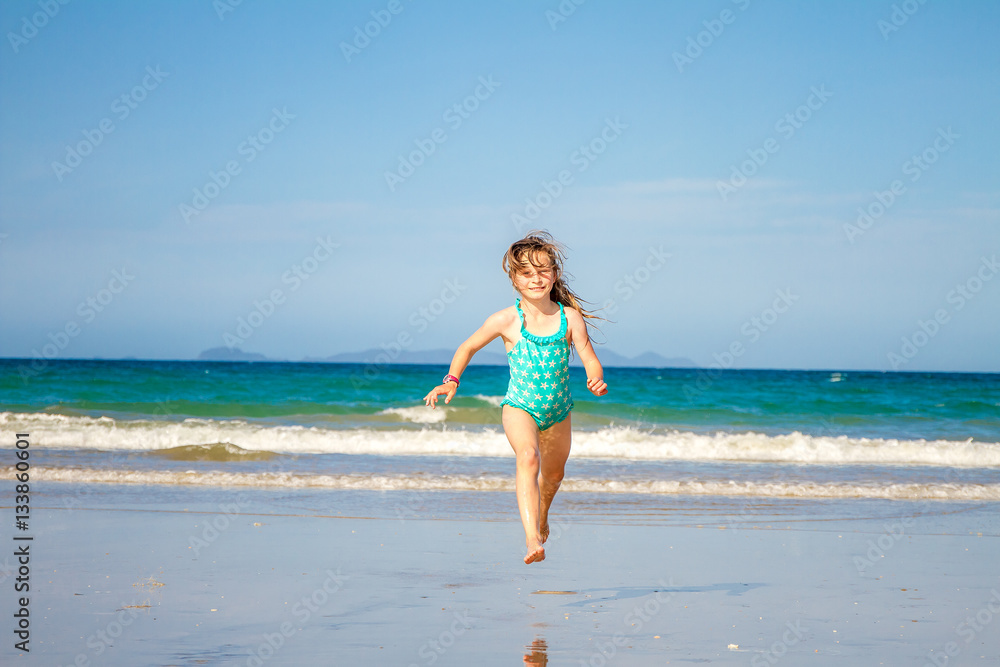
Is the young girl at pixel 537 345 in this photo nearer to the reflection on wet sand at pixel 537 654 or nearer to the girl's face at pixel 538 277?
the girl's face at pixel 538 277

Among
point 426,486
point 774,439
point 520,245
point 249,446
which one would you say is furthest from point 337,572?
point 774,439

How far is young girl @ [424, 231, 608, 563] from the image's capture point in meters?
5.62

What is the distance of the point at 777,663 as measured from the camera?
4754mm

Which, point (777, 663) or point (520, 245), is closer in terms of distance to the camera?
point (777, 663)

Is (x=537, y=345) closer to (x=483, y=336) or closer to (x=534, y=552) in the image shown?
(x=483, y=336)

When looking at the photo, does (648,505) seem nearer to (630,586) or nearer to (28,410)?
(630,586)

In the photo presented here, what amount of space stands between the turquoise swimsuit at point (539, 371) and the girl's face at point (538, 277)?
0.24 metres

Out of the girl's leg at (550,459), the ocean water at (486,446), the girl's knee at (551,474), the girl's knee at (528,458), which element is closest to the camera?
the girl's knee at (528,458)

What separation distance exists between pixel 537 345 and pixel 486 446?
12.7 m

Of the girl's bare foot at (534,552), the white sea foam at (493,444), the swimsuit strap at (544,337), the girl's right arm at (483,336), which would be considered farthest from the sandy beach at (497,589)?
the white sea foam at (493,444)

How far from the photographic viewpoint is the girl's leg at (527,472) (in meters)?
5.24

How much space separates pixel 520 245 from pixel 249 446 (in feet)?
47.0

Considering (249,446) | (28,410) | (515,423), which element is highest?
(28,410)

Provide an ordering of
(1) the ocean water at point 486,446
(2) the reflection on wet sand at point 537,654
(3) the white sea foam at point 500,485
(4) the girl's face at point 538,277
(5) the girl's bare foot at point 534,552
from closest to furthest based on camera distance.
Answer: (2) the reflection on wet sand at point 537,654 → (5) the girl's bare foot at point 534,552 → (4) the girl's face at point 538,277 → (3) the white sea foam at point 500,485 → (1) the ocean water at point 486,446
